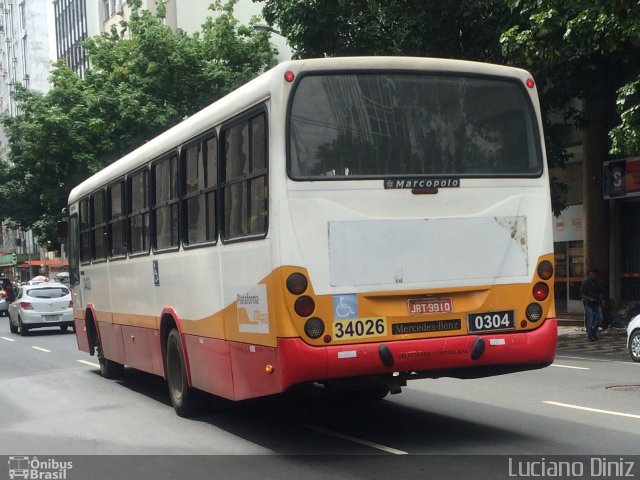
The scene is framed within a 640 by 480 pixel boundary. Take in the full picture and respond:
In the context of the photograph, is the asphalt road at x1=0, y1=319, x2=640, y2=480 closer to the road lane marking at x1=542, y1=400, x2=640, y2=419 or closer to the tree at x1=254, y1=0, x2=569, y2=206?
the road lane marking at x1=542, y1=400, x2=640, y2=419

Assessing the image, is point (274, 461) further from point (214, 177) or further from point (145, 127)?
point (145, 127)

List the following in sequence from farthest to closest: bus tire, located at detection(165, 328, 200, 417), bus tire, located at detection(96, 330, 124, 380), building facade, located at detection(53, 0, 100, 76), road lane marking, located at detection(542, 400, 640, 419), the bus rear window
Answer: building facade, located at detection(53, 0, 100, 76), bus tire, located at detection(96, 330, 124, 380), bus tire, located at detection(165, 328, 200, 417), road lane marking, located at detection(542, 400, 640, 419), the bus rear window

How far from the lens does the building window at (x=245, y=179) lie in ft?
27.7

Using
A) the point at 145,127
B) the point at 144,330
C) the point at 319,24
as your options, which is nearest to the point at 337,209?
the point at 144,330

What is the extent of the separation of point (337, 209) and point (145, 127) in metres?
28.6

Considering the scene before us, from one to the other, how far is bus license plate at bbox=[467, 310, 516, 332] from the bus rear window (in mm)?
1192

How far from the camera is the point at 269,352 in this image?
818cm

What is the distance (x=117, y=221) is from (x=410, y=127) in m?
6.20

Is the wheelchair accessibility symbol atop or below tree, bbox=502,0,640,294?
below

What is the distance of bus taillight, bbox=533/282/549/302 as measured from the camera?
8672 mm

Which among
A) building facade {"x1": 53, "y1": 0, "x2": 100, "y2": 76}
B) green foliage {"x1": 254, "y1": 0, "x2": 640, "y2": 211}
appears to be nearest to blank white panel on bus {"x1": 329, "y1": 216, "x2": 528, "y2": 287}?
green foliage {"x1": 254, "y1": 0, "x2": 640, "y2": 211}

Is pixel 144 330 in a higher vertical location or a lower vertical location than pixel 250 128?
lower

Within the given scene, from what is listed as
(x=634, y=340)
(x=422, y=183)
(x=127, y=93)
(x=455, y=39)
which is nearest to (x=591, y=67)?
(x=455, y=39)

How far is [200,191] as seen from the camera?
32.7 feet
